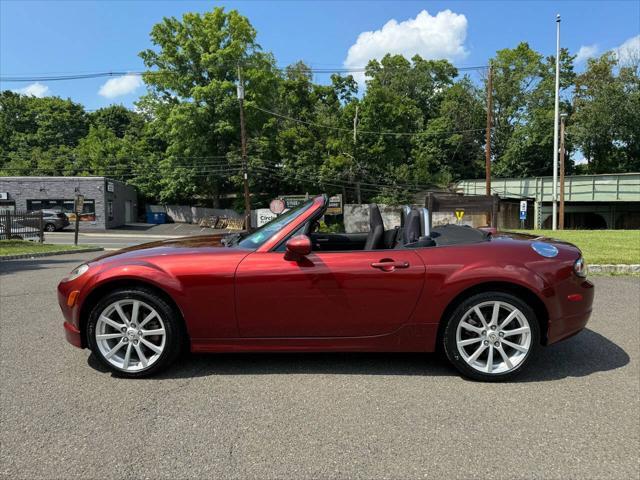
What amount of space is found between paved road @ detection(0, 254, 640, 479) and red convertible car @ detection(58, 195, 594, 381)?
0.85 ft

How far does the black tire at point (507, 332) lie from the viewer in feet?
11.2

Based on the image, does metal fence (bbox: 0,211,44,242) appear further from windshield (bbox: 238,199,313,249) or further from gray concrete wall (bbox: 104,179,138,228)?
windshield (bbox: 238,199,313,249)

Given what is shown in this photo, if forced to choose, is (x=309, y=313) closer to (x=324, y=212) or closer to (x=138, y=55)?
(x=324, y=212)

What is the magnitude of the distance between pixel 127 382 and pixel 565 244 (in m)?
3.82

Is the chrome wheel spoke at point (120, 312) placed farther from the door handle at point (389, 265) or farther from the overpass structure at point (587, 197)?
the overpass structure at point (587, 197)

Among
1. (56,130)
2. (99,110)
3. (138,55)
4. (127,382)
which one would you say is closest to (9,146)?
(56,130)

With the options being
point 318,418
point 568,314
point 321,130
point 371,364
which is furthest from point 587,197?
point 318,418

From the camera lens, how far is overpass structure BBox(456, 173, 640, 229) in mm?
37719

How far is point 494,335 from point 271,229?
197 centimetres

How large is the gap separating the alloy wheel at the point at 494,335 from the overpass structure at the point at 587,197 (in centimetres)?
4088

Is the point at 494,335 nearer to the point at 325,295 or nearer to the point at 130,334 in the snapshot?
the point at 325,295

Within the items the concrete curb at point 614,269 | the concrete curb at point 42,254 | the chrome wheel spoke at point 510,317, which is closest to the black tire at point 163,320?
the chrome wheel spoke at point 510,317

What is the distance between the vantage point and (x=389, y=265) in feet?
11.2

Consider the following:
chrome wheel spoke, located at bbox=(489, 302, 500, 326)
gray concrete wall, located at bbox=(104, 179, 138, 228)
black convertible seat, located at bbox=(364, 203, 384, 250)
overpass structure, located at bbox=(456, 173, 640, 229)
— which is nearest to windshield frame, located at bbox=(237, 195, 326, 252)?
black convertible seat, located at bbox=(364, 203, 384, 250)
